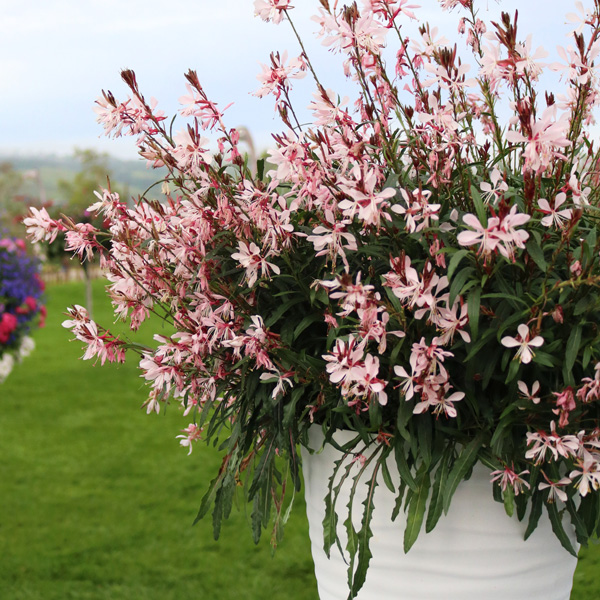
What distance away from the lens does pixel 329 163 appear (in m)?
1.35

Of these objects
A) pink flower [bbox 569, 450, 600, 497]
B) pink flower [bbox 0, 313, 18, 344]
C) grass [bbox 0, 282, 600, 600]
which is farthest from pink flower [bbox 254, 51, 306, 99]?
pink flower [bbox 0, 313, 18, 344]

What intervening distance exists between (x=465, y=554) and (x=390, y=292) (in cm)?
62

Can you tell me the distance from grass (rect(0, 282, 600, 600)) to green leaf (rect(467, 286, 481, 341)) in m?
2.19

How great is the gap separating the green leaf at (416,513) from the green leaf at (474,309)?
36 centimetres

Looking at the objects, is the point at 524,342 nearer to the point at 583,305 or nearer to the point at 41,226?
the point at 583,305

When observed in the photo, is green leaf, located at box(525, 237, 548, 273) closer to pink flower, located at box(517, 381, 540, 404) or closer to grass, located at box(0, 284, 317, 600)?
pink flower, located at box(517, 381, 540, 404)

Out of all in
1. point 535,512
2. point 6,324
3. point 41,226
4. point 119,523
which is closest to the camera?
point 535,512

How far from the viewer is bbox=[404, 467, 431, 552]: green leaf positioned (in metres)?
1.45

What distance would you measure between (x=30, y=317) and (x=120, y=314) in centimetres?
514

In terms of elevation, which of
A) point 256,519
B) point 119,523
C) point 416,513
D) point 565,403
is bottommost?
point 119,523

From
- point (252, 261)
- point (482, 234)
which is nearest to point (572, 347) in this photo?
point (482, 234)

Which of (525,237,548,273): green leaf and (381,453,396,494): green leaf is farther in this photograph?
(381,453,396,494): green leaf

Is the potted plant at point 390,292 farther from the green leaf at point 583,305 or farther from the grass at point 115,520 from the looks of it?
the grass at point 115,520

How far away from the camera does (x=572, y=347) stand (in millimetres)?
1274
